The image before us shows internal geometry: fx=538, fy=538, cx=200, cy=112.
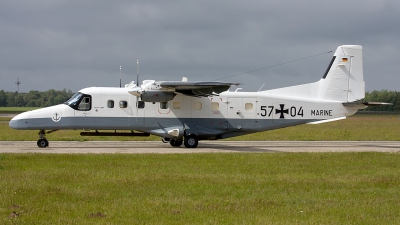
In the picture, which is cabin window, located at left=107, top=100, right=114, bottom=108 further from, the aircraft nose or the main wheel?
the aircraft nose

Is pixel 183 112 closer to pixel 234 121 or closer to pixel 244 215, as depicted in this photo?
pixel 234 121

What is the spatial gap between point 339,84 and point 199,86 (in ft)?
24.9

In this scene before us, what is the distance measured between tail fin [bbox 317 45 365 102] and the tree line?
96.0 meters

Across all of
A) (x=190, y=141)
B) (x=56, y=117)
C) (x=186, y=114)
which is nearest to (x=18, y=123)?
(x=56, y=117)

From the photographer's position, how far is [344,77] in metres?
26.9

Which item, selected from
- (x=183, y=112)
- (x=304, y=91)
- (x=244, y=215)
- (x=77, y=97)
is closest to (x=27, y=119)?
(x=77, y=97)

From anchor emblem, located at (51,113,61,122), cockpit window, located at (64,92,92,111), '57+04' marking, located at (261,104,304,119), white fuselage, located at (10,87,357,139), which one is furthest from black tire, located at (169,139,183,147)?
anchor emblem, located at (51,113,61,122)

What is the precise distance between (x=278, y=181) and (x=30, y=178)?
6490 millimetres

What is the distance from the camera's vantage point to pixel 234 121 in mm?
25953

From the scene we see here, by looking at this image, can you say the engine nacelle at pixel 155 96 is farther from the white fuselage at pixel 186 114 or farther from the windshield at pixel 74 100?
the windshield at pixel 74 100

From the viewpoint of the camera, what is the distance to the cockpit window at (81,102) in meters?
24.6

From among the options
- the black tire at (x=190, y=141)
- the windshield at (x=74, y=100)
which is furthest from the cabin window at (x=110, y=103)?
the black tire at (x=190, y=141)

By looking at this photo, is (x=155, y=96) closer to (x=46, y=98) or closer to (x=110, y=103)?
(x=110, y=103)

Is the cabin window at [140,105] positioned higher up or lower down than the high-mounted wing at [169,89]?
lower down
